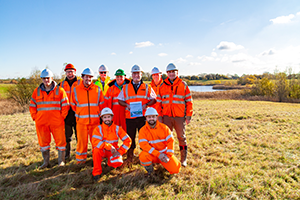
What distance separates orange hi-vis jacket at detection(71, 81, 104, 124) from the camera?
14.6ft

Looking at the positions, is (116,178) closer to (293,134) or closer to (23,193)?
(23,193)

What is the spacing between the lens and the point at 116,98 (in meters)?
4.98

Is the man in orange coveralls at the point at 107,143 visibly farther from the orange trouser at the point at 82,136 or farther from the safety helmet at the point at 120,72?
the safety helmet at the point at 120,72

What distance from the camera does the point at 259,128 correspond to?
8.17 meters

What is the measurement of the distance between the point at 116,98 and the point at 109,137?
129 centimetres

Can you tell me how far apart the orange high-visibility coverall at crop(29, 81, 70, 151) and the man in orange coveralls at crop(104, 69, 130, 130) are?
113cm

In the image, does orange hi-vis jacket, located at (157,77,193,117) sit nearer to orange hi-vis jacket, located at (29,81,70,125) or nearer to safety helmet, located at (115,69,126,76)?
safety helmet, located at (115,69,126,76)

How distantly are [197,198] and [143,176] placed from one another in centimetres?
129

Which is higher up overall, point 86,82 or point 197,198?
point 86,82

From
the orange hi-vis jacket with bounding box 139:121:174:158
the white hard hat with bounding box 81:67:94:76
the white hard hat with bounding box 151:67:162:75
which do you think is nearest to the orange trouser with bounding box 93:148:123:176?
the orange hi-vis jacket with bounding box 139:121:174:158

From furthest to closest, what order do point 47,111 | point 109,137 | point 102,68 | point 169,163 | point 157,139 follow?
point 102,68
point 47,111
point 109,137
point 157,139
point 169,163

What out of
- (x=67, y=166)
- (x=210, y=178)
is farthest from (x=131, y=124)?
(x=210, y=178)

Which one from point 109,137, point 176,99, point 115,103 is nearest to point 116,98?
point 115,103

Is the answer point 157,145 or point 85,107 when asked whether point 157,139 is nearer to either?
point 157,145
